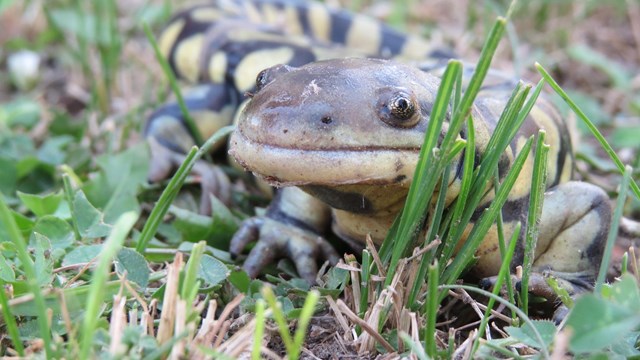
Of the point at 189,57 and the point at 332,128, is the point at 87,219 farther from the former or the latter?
the point at 189,57

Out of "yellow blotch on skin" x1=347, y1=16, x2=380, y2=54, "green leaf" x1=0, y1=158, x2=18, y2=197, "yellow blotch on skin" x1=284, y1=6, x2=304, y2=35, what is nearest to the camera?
"green leaf" x1=0, y1=158, x2=18, y2=197

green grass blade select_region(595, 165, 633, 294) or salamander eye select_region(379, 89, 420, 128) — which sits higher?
salamander eye select_region(379, 89, 420, 128)

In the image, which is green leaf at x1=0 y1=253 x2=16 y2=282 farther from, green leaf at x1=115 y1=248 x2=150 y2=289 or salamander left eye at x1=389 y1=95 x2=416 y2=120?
salamander left eye at x1=389 y1=95 x2=416 y2=120

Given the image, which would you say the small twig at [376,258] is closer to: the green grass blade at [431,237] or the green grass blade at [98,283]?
the green grass blade at [431,237]

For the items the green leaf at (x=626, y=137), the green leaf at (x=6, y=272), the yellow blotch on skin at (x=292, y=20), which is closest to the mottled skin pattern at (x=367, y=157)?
the green leaf at (x=6, y=272)

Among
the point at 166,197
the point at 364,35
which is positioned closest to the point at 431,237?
the point at 166,197

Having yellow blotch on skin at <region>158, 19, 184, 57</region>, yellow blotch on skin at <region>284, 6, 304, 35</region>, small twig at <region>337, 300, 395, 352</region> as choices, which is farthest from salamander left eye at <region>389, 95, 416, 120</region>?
yellow blotch on skin at <region>284, 6, 304, 35</region>

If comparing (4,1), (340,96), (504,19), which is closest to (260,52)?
(4,1)
